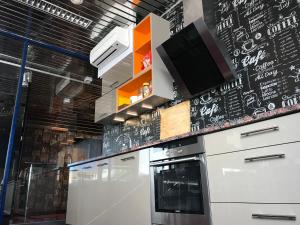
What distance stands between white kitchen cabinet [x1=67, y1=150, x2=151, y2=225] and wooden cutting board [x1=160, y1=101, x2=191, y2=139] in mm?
557

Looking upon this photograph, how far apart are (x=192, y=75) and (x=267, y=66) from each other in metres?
0.66

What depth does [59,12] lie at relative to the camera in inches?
122

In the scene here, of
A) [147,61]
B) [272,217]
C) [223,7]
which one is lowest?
[272,217]

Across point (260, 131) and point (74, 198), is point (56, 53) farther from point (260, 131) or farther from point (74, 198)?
point (260, 131)

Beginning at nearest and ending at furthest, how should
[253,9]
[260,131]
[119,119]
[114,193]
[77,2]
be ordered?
[260,131]
[253,9]
[114,193]
[77,2]
[119,119]

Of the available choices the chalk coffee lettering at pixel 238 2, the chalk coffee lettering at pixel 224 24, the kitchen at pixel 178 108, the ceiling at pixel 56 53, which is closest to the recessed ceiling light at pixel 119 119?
the kitchen at pixel 178 108

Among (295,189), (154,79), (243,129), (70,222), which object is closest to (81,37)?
(154,79)

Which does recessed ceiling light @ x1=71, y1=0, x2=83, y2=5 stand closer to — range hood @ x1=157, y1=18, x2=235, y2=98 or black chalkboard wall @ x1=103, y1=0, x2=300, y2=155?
range hood @ x1=157, y1=18, x2=235, y2=98

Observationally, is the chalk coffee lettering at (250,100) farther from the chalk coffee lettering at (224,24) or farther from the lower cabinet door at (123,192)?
the lower cabinet door at (123,192)

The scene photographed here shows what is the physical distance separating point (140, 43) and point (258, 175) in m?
2.20

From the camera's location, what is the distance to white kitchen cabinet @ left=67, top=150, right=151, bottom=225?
2.02 meters

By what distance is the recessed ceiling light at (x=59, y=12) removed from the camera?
2.94 meters

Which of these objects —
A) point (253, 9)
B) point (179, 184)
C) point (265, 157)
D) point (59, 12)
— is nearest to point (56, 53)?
point (59, 12)

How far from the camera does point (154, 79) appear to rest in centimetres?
262
